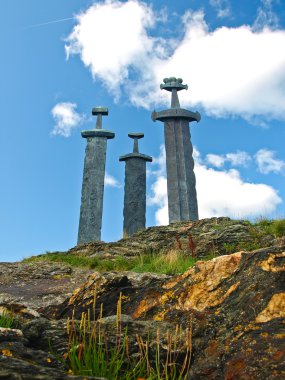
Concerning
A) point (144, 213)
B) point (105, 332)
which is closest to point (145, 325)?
point (105, 332)

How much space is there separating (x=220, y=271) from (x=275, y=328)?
3.44 ft

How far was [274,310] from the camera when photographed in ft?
9.68

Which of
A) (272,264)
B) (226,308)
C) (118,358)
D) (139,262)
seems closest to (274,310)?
(226,308)

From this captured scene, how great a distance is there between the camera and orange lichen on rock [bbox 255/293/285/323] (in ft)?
9.53

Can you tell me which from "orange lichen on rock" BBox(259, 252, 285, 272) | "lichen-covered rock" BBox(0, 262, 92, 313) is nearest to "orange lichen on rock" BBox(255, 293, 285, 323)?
"orange lichen on rock" BBox(259, 252, 285, 272)

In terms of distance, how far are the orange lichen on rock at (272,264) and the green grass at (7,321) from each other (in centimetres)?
201

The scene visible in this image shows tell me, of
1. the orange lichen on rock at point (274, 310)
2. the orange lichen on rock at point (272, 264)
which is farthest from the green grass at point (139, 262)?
the orange lichen on rock at point (274, 310)

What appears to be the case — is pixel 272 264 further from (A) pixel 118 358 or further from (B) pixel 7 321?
(B) pixel 7 321

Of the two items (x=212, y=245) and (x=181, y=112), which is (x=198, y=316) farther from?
(x=181, y=112)

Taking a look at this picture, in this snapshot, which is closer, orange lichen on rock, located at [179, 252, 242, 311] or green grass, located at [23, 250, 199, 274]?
orange lichen on rock, located at [179, 252, 242, 311]

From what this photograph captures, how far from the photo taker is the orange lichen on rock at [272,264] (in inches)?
131

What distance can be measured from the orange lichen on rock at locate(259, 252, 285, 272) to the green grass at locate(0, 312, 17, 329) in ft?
6.61

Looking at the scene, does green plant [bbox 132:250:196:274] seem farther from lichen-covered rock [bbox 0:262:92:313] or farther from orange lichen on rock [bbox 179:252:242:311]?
orange lichen on rock [bbox 179:252:242:311]

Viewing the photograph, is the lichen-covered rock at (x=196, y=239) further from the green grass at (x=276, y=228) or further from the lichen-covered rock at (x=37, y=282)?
the lichen-covered rock at (x=37, y=282)
